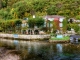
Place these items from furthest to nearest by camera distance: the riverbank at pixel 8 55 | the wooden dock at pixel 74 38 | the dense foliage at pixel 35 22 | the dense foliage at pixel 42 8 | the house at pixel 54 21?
the dense foliage at pixel 42 8 < the house at pixel 54 21 < the dense foliage at pixel 35 22 < the wooden dock at pixel 74 38 < the riverbank at pixel 8 55

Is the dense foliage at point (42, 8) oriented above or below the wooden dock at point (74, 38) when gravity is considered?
above

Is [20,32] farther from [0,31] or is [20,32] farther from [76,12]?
Answer: [76,12]

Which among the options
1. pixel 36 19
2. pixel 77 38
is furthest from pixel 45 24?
pixel 77 38

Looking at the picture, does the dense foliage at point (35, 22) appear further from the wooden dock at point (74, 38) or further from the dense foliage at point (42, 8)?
the dense foliage at point (42, 8)

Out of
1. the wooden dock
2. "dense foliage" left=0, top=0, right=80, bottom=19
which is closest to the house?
"dense foliage" left=0, top=0, right=80, bottom=19

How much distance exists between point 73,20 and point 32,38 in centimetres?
2548

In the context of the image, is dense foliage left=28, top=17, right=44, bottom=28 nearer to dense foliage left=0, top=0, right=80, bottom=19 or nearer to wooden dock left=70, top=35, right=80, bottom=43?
wooden dock left=70, top=35, right=80, bottom=43

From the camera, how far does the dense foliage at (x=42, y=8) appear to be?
114m

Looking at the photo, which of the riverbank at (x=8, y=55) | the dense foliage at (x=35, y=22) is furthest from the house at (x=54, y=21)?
the riverbank at (x=8, y=55)

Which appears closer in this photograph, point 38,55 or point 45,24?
point 38,55

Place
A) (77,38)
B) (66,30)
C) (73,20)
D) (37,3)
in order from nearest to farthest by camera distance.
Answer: (77,38) < (66,30) < (73,20) < (37,3)

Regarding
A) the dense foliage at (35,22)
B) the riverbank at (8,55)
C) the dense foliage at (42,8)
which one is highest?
the dense foliage at (42,8)

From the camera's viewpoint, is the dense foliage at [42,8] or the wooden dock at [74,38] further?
the dense foliage at [42,8]

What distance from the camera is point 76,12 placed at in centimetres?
11425
